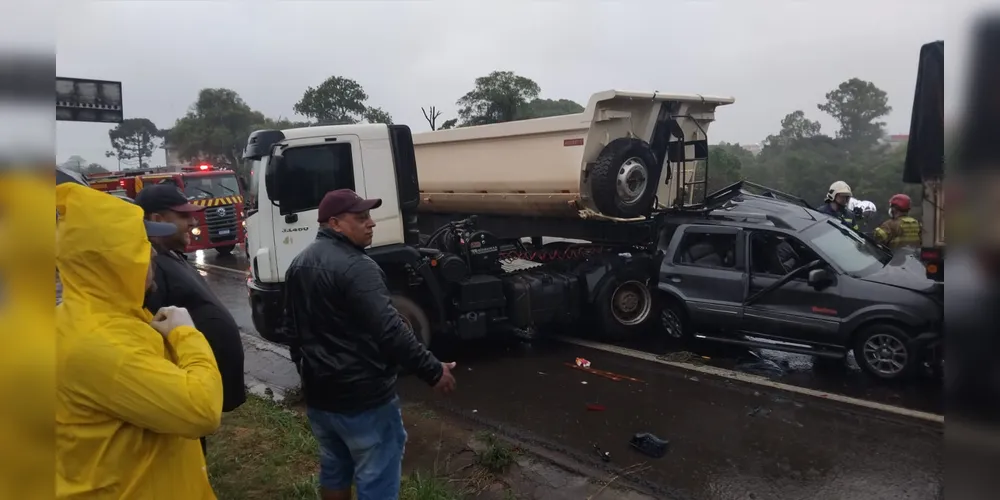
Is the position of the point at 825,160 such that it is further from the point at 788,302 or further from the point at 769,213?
the point at 788,302

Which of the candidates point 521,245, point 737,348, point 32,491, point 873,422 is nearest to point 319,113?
point 521,245

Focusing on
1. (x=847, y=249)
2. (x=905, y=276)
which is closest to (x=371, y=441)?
(x=905, y=276)

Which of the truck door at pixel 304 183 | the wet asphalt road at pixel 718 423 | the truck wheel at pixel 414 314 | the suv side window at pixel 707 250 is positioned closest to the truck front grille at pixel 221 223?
the wet asphalt road at pixel 718 423

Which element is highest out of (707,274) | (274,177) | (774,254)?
(274,177)

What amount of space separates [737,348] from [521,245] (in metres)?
3.07

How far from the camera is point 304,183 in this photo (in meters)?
6.88

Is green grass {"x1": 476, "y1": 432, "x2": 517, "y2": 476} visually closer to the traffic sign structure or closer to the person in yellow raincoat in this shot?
the person in yellow raincoat

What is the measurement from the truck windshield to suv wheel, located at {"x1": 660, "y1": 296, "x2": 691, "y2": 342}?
13.7m

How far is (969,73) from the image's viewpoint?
795 mm

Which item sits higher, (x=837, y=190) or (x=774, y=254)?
(x=837, y=190)

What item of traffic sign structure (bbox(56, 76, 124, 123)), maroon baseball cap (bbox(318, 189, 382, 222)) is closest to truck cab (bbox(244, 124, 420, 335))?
traffic sign structure (bbox(56, 76, 124, 123))

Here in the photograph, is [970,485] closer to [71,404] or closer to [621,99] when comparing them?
[71,404]

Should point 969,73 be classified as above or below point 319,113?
below

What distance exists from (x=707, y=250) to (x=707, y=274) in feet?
1.09
